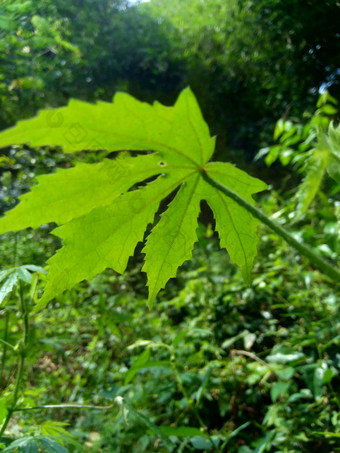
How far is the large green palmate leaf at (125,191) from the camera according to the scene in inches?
11.7

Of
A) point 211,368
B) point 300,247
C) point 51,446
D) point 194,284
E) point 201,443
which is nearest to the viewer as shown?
point 300,247

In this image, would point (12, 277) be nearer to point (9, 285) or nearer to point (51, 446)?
point (9, 285)

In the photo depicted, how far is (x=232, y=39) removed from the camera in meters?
5.25

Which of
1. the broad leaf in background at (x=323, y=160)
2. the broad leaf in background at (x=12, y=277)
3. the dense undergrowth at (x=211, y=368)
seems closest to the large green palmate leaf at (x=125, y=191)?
the broad leaf in background at (x=323, y=160)

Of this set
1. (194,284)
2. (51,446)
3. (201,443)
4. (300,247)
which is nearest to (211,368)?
(201,443)

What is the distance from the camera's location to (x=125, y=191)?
1.21ft

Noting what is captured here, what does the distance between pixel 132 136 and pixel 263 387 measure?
1.33 metres

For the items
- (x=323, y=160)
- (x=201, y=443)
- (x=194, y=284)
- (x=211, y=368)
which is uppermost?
(x=194, y=284)

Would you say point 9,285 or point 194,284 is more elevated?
point 194,284

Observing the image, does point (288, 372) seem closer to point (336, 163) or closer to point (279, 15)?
point (336, 163)

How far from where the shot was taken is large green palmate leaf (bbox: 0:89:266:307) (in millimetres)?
297

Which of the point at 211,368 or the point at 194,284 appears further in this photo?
the point at 194,284

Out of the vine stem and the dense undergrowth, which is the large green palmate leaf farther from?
the dense undergrowth

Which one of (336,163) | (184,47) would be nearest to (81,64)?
(184,47)
